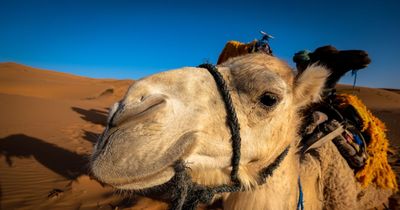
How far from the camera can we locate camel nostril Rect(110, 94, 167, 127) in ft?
4.25

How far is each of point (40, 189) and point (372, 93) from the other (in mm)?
40147

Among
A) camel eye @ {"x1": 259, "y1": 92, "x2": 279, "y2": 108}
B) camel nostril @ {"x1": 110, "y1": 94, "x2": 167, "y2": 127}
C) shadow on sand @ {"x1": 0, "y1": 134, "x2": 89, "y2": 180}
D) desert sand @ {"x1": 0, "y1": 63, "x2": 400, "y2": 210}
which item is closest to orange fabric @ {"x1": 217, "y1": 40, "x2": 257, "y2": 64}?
desert sand @ {"x1": 0, "y1": 63, "x2": 400, "y2": 210}

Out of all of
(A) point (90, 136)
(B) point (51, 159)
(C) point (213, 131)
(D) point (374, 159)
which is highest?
(C) point (213, 131)

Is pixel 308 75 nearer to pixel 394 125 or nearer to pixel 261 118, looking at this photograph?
pixel 261 118

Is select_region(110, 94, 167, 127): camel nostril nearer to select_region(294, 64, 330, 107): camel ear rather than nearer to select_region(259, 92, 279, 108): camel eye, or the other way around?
select_region(259, 92, 279, 108): camel eye

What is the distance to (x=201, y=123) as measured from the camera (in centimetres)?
151

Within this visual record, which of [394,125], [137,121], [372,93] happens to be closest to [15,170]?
[137,121]

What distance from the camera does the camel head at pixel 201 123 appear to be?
4.18ft

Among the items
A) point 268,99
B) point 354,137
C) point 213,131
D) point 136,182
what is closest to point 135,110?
point 136,182

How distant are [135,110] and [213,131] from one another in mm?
509

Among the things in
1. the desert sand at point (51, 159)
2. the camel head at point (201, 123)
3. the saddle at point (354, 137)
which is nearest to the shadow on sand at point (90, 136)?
the desert sand at point (51, 159)

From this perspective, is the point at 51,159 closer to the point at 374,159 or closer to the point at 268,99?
the point at 268,99

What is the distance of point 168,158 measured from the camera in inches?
52.3

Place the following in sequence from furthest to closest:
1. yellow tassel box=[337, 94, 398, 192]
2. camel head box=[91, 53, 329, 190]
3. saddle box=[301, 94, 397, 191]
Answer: yellow tassel box=[337, 94, 398, 192] < saddle box=[301, 94, 397, 191] < camel head box=[91, 53, 329, 190]
